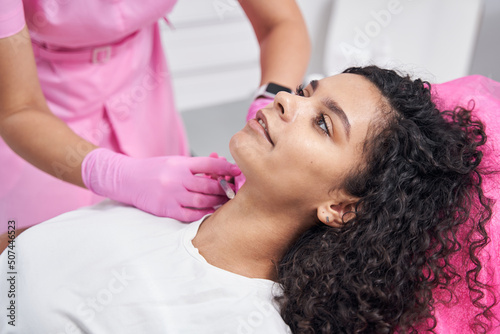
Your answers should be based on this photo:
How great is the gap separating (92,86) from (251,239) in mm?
716

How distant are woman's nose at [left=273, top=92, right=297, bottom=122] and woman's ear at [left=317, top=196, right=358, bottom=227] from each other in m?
0.23

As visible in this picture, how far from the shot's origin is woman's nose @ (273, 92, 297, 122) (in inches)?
46.5

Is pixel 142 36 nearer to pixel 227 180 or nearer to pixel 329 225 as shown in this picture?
pixel 227 180

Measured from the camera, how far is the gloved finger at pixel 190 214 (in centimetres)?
134

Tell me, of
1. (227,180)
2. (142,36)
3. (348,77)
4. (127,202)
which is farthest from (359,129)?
(142,36)

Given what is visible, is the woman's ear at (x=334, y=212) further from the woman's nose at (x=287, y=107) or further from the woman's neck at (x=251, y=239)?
the woman's nose at (x=287, y=107)

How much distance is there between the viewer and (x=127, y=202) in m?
1.39

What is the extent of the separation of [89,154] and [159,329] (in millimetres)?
513

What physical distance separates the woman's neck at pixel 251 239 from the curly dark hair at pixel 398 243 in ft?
0.23

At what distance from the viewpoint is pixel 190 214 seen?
4.44ft

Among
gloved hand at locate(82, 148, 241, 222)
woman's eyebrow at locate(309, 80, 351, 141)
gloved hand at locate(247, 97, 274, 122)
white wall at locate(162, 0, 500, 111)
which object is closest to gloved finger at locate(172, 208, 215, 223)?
gloved hand at locate(82, 148, 241, 222)

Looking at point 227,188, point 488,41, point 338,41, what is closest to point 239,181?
point 227,188
